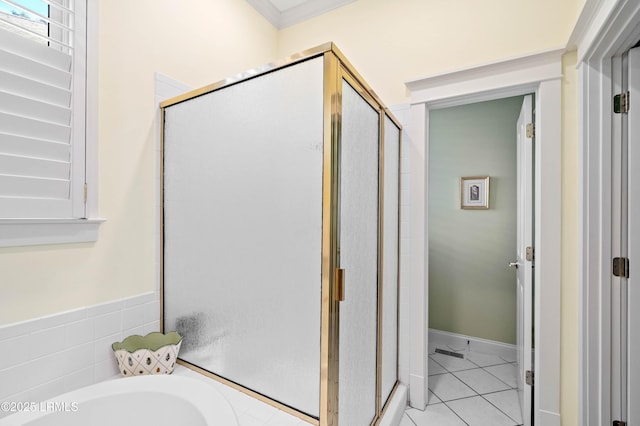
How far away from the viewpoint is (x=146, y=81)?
1421 millimetres

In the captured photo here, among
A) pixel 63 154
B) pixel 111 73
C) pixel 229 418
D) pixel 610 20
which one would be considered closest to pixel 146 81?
pixel 111 73

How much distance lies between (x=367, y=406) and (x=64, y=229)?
57.5 inches

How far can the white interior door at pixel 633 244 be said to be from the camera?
1.24m

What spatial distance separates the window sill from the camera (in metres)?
1.01

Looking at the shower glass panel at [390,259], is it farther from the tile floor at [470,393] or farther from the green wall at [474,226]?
the green wall at [474,226]

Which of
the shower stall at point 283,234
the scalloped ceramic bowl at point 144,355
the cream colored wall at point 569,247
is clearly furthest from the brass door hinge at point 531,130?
the scalloped ceramic bowl at point 144,355

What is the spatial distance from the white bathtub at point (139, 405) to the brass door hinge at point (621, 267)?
1677mm

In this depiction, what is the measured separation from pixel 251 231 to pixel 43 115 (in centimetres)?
86

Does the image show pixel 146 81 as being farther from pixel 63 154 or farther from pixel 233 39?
pixel 233 39

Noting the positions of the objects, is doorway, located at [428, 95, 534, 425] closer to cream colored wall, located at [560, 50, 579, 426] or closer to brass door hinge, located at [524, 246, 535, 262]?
brass door hinge, located at [524, 246, 535, 262]

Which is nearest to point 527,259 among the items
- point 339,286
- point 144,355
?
point 339,286

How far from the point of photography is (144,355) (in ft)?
4.08

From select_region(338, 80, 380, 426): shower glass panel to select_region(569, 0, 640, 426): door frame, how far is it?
3.16 ft

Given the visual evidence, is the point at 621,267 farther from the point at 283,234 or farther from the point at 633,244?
the point at 283,234
